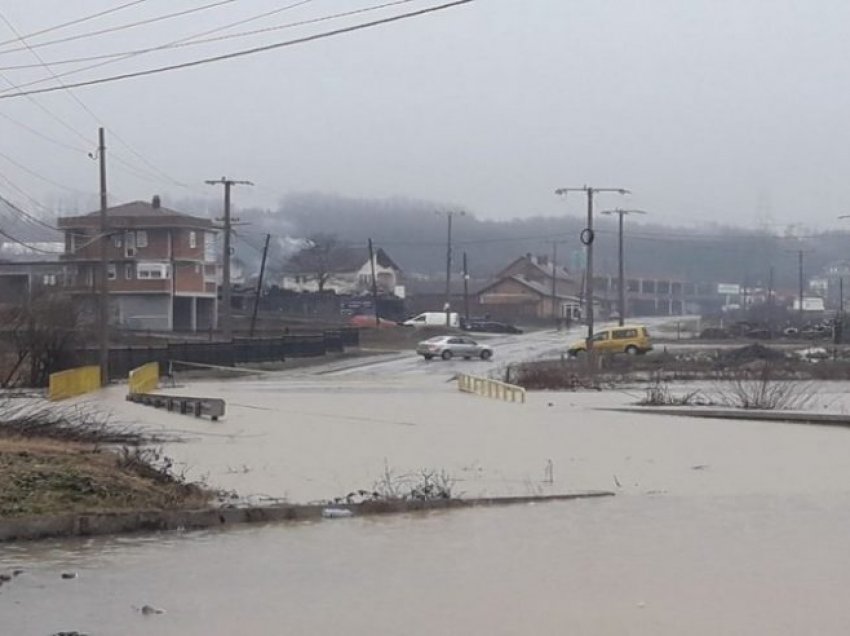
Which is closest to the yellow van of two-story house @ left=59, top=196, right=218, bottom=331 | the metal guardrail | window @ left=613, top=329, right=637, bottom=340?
window @ left=613, top=329, right=637, bottom=340

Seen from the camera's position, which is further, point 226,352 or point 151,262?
point 151,262

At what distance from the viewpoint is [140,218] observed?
9288 centimetres

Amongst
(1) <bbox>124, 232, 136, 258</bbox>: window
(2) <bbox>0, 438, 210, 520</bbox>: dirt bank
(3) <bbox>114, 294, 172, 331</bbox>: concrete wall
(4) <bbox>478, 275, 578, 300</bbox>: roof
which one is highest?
(1) <bbox>124, 232, 136, 258</bbox>: window

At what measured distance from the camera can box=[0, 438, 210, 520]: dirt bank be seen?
1596cm

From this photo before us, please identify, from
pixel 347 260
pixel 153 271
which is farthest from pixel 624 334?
pixel 347 260

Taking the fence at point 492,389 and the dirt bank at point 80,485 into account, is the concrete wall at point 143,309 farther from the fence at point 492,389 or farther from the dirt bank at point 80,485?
the dirt bank at point 80,485

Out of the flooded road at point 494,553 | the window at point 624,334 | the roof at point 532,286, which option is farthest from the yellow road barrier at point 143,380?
the roof at point 532,286

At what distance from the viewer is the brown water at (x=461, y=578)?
11320mm

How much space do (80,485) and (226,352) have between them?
5027 centimetres

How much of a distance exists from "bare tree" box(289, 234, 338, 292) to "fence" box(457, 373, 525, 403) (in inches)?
Result: 3694

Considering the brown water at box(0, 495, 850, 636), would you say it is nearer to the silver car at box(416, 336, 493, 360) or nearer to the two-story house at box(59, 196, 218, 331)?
the silver car at box(416, 336, 493, 360)

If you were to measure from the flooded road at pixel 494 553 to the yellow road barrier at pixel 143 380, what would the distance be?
1630cm

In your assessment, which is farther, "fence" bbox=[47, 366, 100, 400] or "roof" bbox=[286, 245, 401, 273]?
"roof" bbox=[286, 245, 401, 273]

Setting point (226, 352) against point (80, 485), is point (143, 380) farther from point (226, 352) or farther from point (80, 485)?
point (80, 485)
